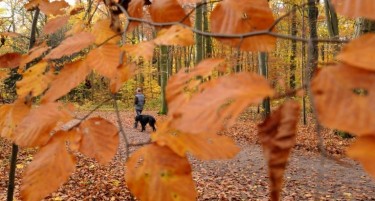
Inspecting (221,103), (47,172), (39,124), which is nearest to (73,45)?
(39,124)

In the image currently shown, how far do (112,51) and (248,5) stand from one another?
350 millimetres

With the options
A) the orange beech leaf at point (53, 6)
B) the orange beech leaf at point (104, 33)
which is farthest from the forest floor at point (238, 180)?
the orange beech leaf at point (104, 33)

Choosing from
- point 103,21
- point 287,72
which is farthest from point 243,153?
point 287,72

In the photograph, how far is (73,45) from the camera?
0.82 metres

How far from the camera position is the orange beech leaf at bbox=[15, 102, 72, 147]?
720mm

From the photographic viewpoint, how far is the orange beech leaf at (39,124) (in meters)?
0.72

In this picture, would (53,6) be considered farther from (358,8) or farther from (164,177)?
(358,8)

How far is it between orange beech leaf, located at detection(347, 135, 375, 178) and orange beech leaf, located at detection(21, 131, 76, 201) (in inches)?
20.0

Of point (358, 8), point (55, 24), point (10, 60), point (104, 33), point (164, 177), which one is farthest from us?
point (55, 24)

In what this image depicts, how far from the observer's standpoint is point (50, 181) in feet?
2.21

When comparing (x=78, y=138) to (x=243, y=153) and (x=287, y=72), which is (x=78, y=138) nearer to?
(x=243, y=153)

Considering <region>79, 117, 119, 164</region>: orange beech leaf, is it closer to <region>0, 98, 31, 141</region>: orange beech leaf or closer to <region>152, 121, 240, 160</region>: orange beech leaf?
<region>152, 121, 240, 160</region>: orange beech leaf

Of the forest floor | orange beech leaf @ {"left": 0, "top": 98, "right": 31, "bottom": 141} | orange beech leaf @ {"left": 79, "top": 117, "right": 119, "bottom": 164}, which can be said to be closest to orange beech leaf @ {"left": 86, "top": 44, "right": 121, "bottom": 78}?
orange beech leaf @ {"left": 79, "top": 117, "right": 119, "bottom": 164}

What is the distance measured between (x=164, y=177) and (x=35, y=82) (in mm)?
573
